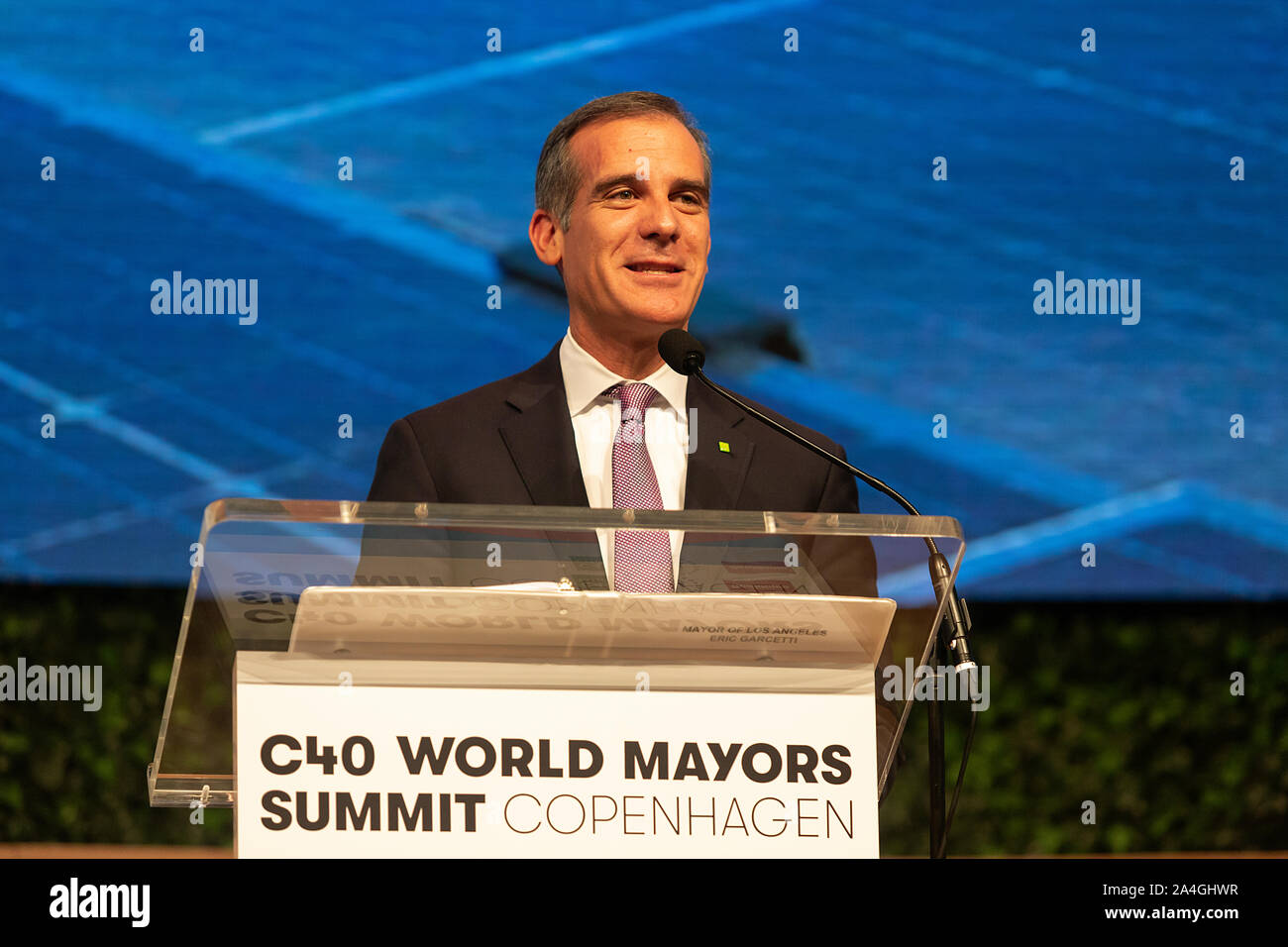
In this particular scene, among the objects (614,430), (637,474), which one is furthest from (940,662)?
(614,430)

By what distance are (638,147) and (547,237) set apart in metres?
0.23

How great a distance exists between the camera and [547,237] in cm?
238

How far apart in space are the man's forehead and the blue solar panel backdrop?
1161mm

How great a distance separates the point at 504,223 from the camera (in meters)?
3.47

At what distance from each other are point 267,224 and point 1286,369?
2382 millimetres

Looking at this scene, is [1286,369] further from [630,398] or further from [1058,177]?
[630,398]

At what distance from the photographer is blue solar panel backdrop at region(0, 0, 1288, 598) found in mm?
3383

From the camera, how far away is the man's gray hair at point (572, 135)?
2264 millimetres

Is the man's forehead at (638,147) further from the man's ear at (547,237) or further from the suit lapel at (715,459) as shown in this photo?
the suit lapel at (715,459)

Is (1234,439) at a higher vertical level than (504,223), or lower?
lower

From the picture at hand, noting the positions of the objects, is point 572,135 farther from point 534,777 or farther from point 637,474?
point 534,777

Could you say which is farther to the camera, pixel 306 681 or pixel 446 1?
pixel 446 1
